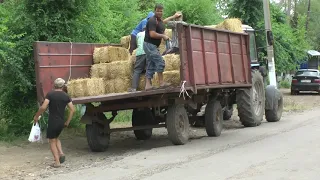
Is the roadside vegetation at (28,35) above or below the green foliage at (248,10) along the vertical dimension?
below

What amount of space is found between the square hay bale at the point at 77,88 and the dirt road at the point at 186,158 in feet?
4.24

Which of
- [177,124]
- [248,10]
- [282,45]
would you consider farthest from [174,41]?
[282,45]

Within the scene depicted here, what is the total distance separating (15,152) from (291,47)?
20531mm

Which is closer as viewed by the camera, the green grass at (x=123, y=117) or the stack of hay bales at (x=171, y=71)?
the stack of hay bales at (x=171, y=71)

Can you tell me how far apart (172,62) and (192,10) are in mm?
11368

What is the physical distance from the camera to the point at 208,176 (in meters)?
7.59

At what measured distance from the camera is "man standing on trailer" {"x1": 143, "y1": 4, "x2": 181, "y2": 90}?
402 inches

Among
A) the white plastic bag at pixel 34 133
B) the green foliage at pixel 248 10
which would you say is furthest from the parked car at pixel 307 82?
the white plastic bag at pixel 34 133

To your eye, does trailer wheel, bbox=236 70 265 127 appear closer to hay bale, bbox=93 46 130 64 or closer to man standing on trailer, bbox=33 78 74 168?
hay bale, bbox=93 46 130 64

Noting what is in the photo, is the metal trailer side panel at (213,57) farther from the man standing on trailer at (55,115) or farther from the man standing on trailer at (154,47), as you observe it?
the man standing on trailer at (55,115)

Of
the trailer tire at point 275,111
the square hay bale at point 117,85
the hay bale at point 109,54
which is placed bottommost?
the trailer tire at point 275,111

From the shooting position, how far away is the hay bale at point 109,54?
11453mm

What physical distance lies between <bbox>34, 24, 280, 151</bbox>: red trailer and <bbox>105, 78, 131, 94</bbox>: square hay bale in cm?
26

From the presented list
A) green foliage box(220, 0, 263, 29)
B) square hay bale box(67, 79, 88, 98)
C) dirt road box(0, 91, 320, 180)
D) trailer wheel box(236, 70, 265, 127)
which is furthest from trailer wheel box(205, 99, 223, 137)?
green foliage box(220, 0, 263, 29)
